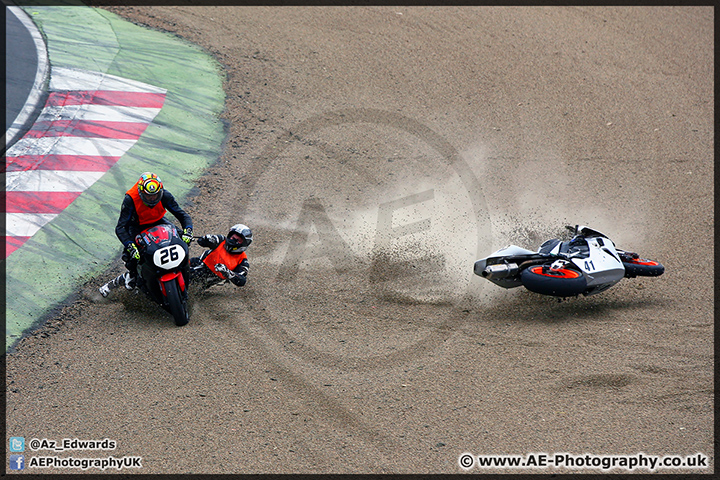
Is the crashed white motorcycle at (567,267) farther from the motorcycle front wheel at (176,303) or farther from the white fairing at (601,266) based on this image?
the motorcycle front wheel at (176,303)

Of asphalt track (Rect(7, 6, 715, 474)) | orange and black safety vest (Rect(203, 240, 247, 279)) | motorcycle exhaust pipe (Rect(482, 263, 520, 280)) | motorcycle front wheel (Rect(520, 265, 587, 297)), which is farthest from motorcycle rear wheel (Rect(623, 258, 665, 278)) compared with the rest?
orange and black safety vest (Rect(203, 240, 247, 279))

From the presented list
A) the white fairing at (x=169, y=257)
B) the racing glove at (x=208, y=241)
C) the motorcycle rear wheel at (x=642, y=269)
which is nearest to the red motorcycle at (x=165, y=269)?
the white fairing at (x=169, y=257)

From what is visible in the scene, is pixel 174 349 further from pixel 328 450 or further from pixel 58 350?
pixel 328 450

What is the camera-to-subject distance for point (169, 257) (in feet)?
26.7

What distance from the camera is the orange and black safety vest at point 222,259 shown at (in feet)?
29.1

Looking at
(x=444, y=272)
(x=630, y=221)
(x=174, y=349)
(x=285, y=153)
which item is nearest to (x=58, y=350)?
(x=174, y=349)

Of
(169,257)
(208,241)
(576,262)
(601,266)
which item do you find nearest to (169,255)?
(169,257)

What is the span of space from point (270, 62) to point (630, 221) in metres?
9.43

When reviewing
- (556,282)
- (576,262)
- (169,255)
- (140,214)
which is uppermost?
(140,214)

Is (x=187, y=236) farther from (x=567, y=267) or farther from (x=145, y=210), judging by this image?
(x=567, y=267)

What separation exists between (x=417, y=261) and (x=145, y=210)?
4.13 m

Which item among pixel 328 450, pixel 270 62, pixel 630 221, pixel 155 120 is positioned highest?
pixel 270 62

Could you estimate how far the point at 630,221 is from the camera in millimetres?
11172
